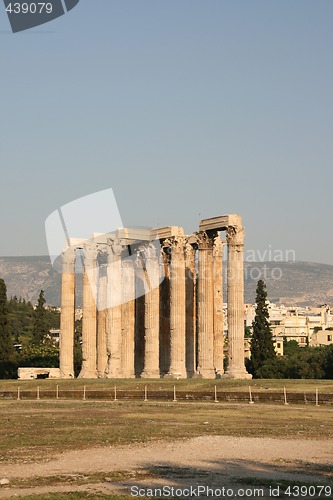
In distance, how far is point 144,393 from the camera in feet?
169

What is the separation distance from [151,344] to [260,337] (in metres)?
25.6

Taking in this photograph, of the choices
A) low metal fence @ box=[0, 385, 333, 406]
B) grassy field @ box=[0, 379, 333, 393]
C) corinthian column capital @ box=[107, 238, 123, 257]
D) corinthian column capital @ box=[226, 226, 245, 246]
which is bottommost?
low metal fence @ box=[0, 385, 333, 406]

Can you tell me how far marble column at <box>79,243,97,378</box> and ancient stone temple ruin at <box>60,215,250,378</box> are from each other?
0.29 feet

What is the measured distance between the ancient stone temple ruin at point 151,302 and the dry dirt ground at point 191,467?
40.6m

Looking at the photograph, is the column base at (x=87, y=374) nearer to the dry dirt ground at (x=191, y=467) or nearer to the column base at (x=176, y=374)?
the column base at (x=176, y=374)

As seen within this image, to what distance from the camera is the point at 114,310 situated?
7850 cm

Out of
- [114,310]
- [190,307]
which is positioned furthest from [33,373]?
[190,307]

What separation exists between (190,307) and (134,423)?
44220 millimetres

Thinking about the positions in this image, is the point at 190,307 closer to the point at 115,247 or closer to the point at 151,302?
the point at 151,302

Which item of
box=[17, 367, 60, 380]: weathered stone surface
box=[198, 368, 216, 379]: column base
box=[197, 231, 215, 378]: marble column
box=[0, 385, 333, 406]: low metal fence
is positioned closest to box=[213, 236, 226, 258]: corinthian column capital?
box=[197, 231, 215, 378]: marble column

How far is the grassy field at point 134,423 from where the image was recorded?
28547mm

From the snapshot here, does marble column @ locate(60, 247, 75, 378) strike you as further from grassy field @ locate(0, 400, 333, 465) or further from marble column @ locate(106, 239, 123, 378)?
grassy field @ locate(0, 400, 333, 465)

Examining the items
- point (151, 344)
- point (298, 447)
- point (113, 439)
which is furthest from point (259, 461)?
point (151, 344)

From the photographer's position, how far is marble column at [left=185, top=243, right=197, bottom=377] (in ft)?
255
